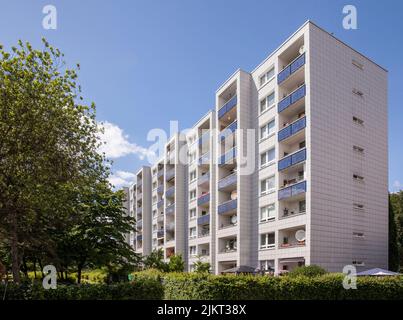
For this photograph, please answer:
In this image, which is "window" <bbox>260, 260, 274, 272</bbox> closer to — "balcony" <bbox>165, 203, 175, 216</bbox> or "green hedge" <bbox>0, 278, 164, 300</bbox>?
"green hedge" <bbox>0, 278, 164, 300</bbox>

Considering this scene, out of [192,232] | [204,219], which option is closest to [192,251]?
[192,232]

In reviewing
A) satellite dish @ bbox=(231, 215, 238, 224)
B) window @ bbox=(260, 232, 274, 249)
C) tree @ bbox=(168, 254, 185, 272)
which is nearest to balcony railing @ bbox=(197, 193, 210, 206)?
satellite dish @ bbox=(231, 215, 238, 224)

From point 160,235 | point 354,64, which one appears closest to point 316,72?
point 354,64

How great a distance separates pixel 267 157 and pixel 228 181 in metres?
6.45

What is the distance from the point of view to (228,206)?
40031mm

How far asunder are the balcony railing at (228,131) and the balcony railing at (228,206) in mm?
7087

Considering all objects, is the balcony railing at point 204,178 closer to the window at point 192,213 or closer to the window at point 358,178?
the window at point 192,213

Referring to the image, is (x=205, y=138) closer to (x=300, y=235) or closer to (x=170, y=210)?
(x=170, y=210)

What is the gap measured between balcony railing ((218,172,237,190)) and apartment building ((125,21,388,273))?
20 cm

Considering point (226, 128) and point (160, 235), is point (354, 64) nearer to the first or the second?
point (226, 128)

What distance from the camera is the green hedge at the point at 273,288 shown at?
1788 centimetres

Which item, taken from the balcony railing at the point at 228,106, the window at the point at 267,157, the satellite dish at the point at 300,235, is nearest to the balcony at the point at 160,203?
the balcony railing at the point at 228,106

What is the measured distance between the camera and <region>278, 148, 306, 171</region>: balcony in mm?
30328
